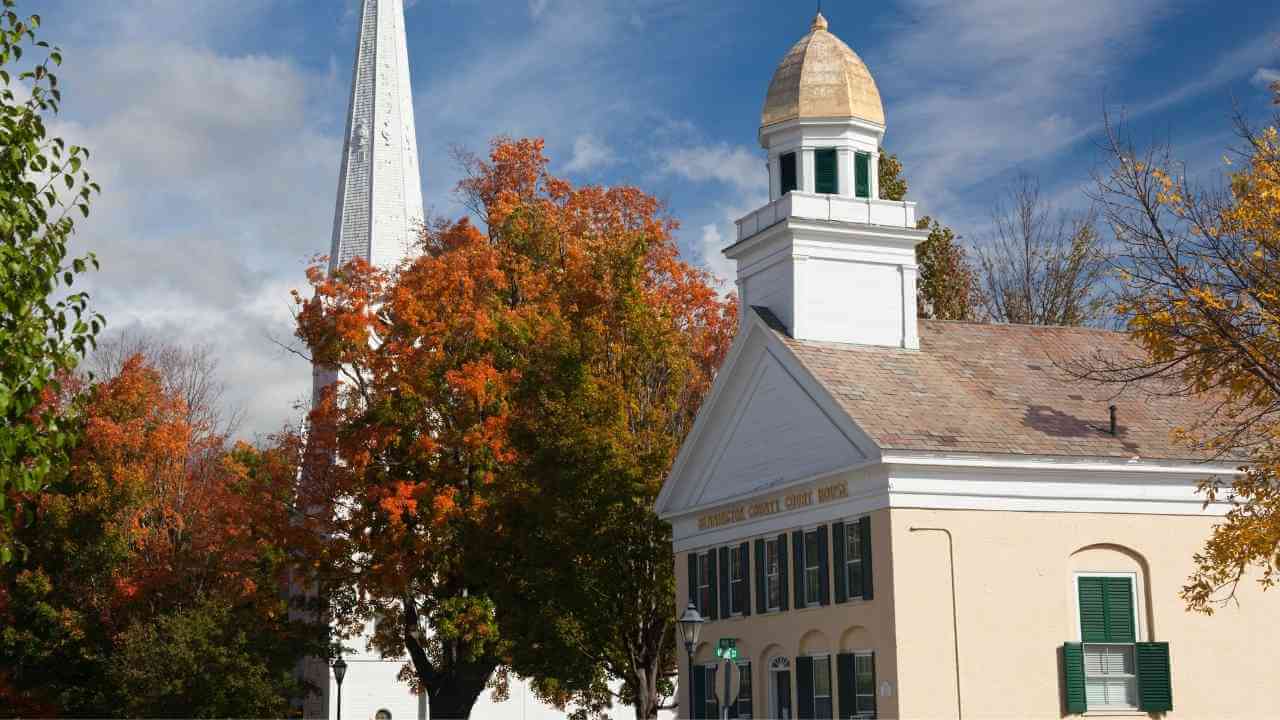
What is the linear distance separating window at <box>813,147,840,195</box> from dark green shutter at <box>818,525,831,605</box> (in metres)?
9.11

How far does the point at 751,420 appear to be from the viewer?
36625mm

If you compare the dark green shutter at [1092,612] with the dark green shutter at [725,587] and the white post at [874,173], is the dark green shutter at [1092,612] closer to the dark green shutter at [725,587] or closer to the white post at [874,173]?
the dark green shutter at [725,587]

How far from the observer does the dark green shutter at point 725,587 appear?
3659cm

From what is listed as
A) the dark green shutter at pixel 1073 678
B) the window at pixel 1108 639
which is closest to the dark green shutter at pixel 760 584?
the dark green shutter at pixel 1073 678

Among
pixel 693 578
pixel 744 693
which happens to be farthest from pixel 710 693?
pixel 693 578

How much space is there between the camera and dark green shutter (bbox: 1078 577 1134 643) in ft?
106

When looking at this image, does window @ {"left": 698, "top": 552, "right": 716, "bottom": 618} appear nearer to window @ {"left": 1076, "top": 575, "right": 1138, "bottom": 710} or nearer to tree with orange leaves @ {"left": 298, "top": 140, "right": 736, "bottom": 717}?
tree with orange leaves @ {"left": 298, "top": 140, "right": 736, "bottom": 717}

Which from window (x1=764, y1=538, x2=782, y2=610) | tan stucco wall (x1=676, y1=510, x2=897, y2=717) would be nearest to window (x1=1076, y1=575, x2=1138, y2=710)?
tan stucco wall (x1=676, y1=510, x2=897, y2=717)

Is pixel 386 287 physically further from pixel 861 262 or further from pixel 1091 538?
pixel 1091 538

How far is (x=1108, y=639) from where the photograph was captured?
32312mm

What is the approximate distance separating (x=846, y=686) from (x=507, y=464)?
40.4ft

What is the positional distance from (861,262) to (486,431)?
10123 millimetres

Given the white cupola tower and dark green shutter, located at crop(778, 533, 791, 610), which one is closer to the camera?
dark green shutter, located at crop(778, 533, 791, 610)

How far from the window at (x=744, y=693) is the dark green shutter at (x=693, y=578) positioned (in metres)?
2.55
